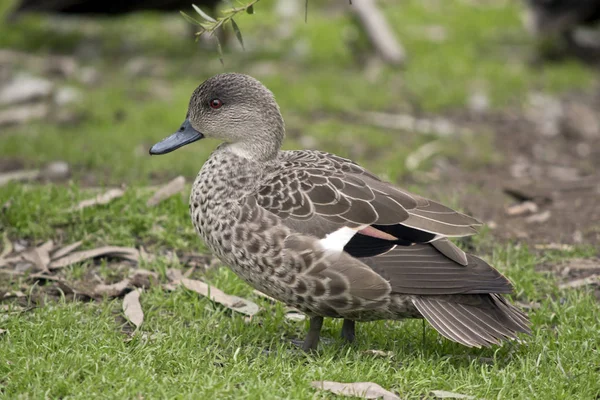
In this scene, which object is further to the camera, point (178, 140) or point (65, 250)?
point (65, 250)

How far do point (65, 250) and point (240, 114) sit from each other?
1.46m

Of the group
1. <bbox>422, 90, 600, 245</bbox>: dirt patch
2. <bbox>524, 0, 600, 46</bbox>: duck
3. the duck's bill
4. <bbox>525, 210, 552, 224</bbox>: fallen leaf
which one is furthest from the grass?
the duck's bill

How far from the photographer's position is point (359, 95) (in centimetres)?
882

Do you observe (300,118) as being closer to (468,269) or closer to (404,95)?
(404,95)

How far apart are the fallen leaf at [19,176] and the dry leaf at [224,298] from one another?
2.18 m

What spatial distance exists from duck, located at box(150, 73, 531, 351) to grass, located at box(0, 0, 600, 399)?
23cm

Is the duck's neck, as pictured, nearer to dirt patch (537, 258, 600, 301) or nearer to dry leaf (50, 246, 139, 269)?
dry leaf (50, 246, 139, 269)

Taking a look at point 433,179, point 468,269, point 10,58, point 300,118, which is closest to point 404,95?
point 300,118

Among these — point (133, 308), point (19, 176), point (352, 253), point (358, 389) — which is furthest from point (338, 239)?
point (19, 176)

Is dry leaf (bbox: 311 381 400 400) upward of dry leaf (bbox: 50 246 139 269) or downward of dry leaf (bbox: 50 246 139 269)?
upward

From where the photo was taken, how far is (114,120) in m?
7.92

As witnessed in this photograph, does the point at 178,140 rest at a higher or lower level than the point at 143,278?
higher

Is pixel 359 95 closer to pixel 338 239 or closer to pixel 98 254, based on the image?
pixel 98 254

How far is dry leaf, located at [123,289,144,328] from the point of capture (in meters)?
4.31
